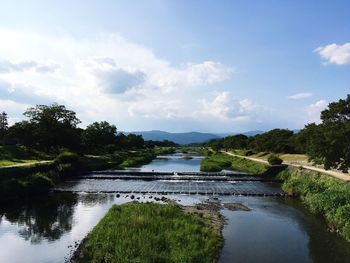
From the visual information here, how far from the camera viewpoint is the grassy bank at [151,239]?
77.7 feet

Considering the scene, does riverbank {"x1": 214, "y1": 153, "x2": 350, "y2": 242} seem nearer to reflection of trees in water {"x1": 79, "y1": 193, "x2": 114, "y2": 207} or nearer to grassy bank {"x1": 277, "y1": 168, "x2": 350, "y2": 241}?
grassy bank {"x1": 277, "y1": 168, "x2": 350, "y2": 241}

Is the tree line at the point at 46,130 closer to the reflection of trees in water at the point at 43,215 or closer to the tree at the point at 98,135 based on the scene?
the tree at the point at 98,135

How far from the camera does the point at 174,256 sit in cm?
2359

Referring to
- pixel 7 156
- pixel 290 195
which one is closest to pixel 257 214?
pixel 290 195

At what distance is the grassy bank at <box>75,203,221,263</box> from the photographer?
23672 millimetres

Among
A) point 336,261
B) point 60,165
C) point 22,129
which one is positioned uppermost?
point 22,129

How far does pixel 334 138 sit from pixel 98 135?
98935 millimetres

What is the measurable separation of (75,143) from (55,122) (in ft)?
26.6

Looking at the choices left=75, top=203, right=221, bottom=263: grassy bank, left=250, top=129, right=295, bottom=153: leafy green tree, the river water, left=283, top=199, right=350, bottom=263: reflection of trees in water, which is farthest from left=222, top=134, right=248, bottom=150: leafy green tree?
left=75, top=203, right=221, bottom=263: grassy bank

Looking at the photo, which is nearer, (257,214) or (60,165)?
(257,214)

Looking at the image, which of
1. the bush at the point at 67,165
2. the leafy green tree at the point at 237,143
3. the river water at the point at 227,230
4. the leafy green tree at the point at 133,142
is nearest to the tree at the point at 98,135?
the leafy green tree at the point at 133,142

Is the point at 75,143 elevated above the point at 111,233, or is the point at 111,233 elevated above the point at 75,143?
the point at 75,143

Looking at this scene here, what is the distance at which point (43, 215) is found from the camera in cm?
4106

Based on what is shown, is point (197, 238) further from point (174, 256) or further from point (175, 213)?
point (175, 213)
